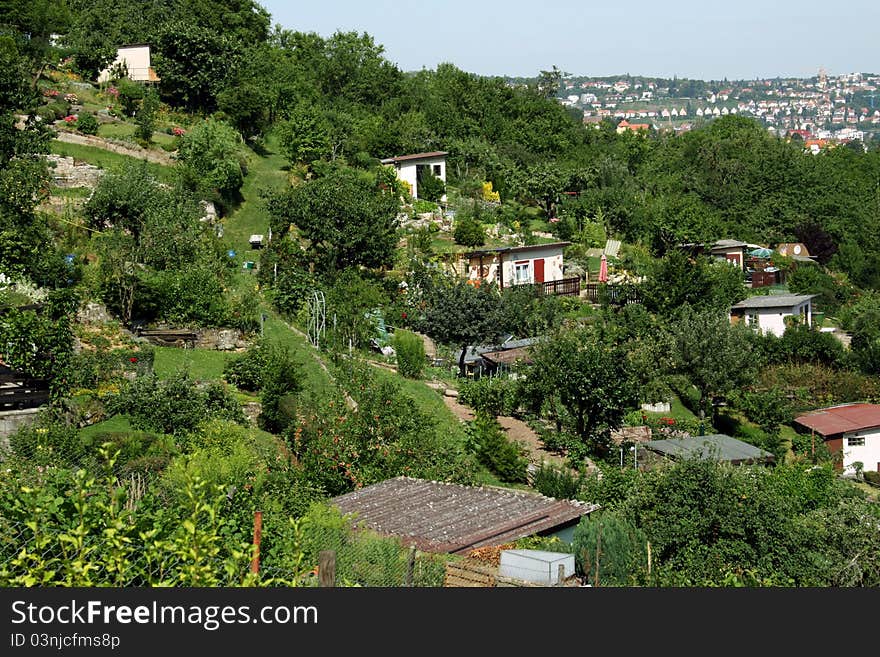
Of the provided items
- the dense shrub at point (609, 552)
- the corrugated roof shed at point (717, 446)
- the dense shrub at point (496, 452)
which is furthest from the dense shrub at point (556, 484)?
the dense shrub at point (609, 552)

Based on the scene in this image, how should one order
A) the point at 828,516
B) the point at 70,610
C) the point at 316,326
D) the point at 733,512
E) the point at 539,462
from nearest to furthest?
the point at 70,610
the point at 733,512
the point at 828,516
the point at 539,462
the point at 316,326

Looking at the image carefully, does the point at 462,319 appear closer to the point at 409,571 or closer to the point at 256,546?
the point at 409,571

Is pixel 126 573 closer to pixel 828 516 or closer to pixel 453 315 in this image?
pixel 828 516

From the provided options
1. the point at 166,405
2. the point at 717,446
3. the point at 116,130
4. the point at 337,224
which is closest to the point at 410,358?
the point at 337,224

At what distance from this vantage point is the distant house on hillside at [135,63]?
124 feet

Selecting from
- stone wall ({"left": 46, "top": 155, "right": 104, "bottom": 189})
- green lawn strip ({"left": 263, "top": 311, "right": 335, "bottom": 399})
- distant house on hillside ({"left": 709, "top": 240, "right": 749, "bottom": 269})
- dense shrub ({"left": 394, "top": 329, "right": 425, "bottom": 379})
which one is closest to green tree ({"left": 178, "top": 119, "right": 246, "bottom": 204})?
stone wall ({"left": 46, "top": 155, "right": 104, "bottom": 189})

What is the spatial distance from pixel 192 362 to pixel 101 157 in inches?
469

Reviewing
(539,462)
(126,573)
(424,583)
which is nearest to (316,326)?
(539,462)

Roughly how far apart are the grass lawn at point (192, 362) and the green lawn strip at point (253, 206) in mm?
7394

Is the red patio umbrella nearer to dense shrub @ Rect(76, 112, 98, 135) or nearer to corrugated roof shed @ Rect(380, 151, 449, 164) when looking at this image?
corrugated roof shed @ Rect(380, 151, 449, 164)

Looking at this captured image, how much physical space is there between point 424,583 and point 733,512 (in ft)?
18.4

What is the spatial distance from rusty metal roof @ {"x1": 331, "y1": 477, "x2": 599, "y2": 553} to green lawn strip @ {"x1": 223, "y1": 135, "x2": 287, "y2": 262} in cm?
1504

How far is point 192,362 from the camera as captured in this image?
64.4 ft

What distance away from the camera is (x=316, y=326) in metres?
23.6
